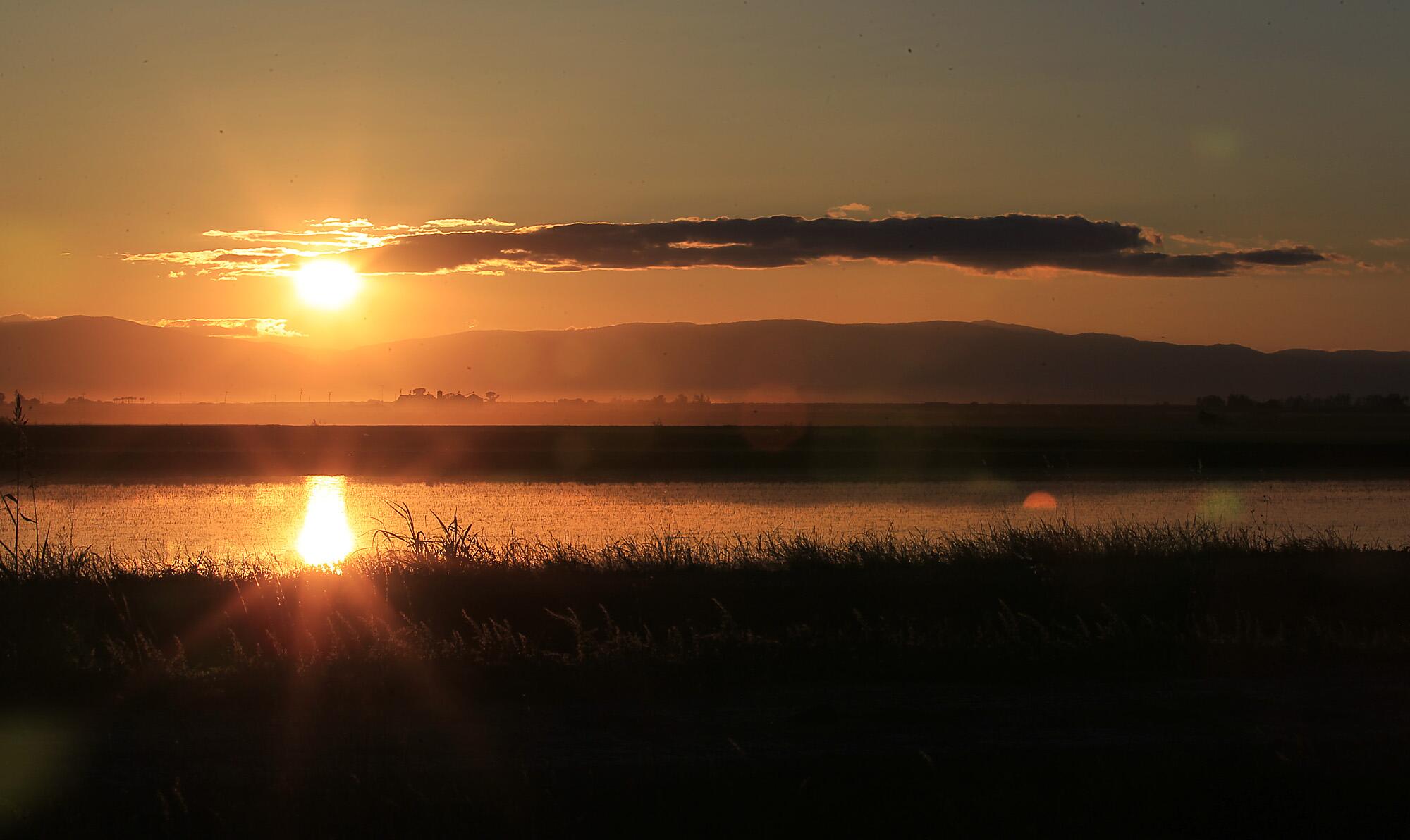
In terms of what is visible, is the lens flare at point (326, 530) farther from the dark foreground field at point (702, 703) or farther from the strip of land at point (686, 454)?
the strip of land at point (686, 454)

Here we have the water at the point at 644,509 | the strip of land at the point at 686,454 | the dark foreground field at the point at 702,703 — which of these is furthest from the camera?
the strip of land at the point at 686,454

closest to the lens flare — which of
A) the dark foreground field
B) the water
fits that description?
the water

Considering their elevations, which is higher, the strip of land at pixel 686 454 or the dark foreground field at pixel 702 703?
the dark foreground field at pixel 702 703

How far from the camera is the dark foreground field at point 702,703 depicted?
793cm

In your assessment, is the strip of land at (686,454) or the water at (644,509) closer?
the water at (644,509)

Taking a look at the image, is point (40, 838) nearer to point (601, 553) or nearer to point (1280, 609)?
point (601, 553)

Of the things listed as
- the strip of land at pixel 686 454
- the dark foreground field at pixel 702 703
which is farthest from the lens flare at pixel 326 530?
the strip of land at pixel 686 454

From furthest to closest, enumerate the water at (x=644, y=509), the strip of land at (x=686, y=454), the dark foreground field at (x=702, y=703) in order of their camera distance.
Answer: the strip of land at (x=686, y=454)
the water at (x=644, y=509)
the dark foreground field at (x=702, y=703)

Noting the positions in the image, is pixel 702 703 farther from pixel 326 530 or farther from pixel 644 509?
pixel 644 509

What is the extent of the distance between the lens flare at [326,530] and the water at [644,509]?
0.33ft

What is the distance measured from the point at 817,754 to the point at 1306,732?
12.5 feet

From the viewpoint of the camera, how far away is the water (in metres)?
27.7

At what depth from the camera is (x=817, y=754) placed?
9062mm

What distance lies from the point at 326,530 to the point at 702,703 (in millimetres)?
20525
